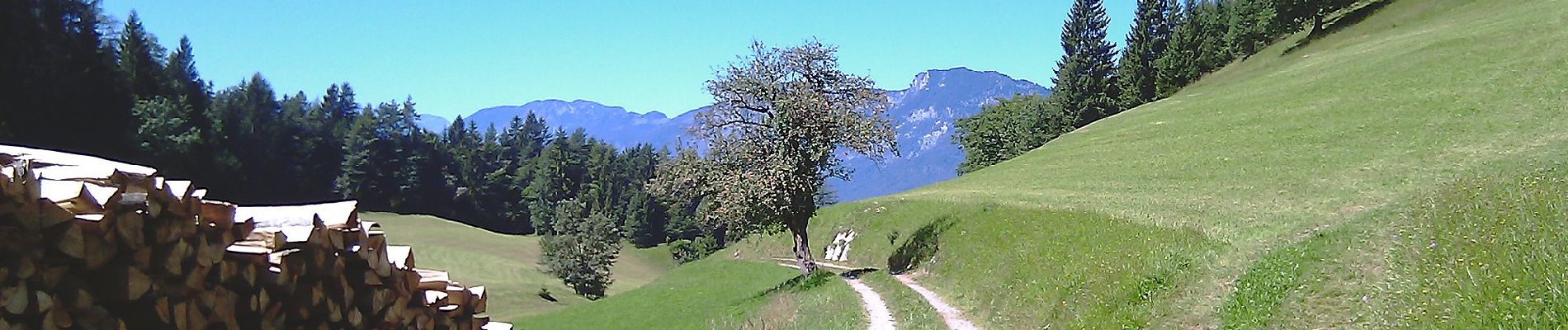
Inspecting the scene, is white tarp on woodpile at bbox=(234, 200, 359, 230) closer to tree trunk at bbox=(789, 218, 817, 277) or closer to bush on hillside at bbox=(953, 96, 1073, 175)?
tree trunk at bbox=(789, 218, 817, 277)

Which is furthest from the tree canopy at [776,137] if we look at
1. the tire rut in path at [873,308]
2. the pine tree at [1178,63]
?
the pine tree at [1178,63]

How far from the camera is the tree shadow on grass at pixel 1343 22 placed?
8312 centimetres

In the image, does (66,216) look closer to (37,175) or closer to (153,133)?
(37,175)

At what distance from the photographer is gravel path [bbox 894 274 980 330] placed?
21672mm

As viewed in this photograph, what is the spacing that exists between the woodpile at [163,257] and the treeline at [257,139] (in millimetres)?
28351

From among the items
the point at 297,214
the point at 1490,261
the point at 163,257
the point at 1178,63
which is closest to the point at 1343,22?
the point at 1178,63

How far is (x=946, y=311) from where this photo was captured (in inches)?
965

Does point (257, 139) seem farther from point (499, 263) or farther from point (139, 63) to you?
point (499, 263)

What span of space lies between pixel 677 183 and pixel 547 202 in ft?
479

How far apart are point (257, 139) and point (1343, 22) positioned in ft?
396

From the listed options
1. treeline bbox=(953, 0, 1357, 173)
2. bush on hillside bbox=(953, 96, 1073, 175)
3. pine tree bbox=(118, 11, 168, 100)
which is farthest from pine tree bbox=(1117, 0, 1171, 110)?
pine tree bbox=(118, 11, 168, 100)

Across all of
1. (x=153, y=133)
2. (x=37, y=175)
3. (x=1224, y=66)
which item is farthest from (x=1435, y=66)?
(x=153, y=133)

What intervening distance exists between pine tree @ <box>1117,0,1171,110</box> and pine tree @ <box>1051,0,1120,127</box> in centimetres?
196

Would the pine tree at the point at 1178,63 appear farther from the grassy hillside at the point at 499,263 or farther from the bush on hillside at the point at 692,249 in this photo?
the bush on hillside at the point at 692,249
